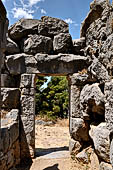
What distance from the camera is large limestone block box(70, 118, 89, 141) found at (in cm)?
441

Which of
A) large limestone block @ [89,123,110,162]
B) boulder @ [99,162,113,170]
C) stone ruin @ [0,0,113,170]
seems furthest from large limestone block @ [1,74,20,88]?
boulder @ [99,162,113,170]

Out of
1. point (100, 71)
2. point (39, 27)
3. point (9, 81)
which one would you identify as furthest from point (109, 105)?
point (39, 27)

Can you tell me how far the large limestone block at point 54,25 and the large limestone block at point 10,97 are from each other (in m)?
2.20

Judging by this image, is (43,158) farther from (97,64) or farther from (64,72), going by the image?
(97,64)

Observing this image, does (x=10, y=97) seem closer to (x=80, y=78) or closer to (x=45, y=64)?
(x=45, y=64)

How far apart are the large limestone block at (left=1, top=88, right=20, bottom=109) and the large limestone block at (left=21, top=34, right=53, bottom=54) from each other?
1.35 m

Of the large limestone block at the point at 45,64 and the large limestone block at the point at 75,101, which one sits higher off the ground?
the large limestone block at the point at 45,64

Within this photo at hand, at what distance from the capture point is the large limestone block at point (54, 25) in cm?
491

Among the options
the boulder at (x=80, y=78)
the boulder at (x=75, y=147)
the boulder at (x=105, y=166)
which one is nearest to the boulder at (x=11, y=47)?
the boulder at (x=80, y=78)

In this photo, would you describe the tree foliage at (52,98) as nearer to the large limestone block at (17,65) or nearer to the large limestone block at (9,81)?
the large limestone block at (9,81)

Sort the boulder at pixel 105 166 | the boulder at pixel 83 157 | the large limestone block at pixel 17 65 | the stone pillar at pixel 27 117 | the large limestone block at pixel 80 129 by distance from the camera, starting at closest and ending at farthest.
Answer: the boulder at pixel 105 166, the boulder at pixel 83 157, the large limestone block at pixel 80 129, the stone pillar at pixel 27 117, the large limestone block at pixel 17 65

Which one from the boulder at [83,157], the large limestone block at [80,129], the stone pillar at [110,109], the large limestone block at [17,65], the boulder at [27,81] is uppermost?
the large limestone block at [17,65]

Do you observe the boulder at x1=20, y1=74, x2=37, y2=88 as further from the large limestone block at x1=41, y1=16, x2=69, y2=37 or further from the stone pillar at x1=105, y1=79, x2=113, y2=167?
the stone pillar at x1=105, y1=79, x2=113, y2=167

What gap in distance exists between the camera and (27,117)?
15.4 ft
